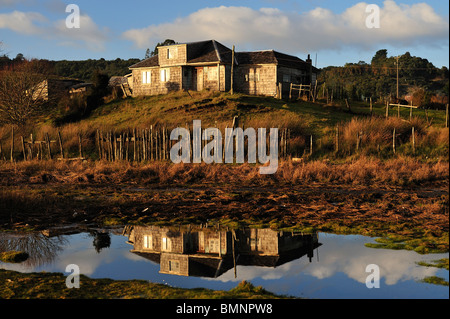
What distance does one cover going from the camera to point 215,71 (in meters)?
41.4

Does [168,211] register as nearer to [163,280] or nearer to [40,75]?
[163,280]

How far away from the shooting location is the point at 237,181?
19.4m

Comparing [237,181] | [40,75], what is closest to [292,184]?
[237,181]

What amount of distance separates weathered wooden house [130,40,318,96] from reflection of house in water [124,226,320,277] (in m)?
28.5

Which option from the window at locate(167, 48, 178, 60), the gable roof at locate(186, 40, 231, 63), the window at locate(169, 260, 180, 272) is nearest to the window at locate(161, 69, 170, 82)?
the window at locate(167, 48, 178, 60)

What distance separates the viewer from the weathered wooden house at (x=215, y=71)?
1606 inches

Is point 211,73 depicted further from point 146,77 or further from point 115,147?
point 115,147

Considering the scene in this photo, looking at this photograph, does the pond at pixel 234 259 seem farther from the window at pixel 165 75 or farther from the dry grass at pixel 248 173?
the window at pixel 165 75

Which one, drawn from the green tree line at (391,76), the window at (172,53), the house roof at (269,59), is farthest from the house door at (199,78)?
the green tree line at (391,76)

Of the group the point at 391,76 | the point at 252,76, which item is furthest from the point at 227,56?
the point at 391,76

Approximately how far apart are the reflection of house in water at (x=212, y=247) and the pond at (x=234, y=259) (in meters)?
0.02

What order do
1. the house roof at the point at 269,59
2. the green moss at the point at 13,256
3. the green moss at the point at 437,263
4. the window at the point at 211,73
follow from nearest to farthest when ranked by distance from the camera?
the green moss at the point at 437,263
the green moss at the point at 13,256
the house roof at the point at 269,59
the window at the point at 211,73

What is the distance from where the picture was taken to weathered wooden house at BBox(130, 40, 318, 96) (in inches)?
1606
